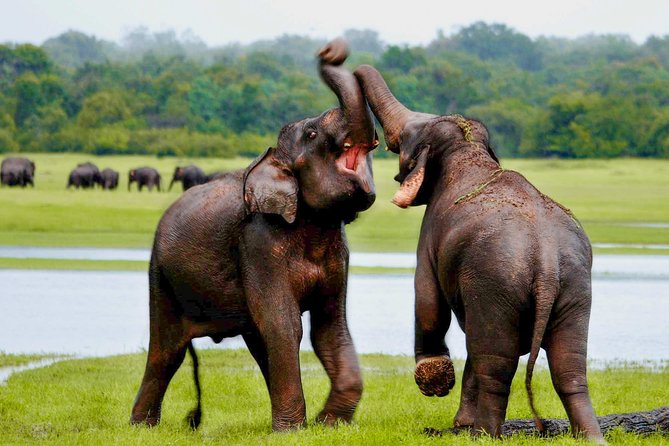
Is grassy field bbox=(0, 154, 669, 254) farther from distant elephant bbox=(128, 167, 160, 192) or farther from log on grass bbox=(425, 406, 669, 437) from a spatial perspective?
log on grass bbox=(425, 406, 669, 437)

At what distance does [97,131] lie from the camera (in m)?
77.0

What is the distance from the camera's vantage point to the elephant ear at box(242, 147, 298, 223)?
8.38m

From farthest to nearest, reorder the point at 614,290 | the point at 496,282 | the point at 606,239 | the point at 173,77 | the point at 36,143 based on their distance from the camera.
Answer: the point at 173,77 → the point at 36,143 → the point at 606,239 → the point at 614,290 → the point at 496,282

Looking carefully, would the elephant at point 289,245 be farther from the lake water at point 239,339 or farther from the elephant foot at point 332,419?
the lake water at point 239,339

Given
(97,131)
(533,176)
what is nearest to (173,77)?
(97,131)

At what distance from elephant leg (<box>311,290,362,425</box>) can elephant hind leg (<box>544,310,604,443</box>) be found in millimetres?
1574

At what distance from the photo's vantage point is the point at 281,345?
8.44 meters

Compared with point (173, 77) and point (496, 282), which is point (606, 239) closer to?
point (496, 282)

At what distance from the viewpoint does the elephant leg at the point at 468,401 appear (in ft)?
27.5

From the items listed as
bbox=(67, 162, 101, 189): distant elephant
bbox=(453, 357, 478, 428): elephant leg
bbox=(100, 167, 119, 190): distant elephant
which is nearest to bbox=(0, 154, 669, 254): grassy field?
bbox=(67, 162, 101, 189): distant elephant

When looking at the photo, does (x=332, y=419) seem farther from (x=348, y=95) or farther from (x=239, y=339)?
(x=239, y=339)

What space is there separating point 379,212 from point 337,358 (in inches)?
1162

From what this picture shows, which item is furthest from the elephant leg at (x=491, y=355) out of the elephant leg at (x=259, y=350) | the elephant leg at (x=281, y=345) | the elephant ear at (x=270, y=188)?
the elephant leg at (x=259, y=350)

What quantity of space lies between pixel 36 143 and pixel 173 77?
17.9 metres
